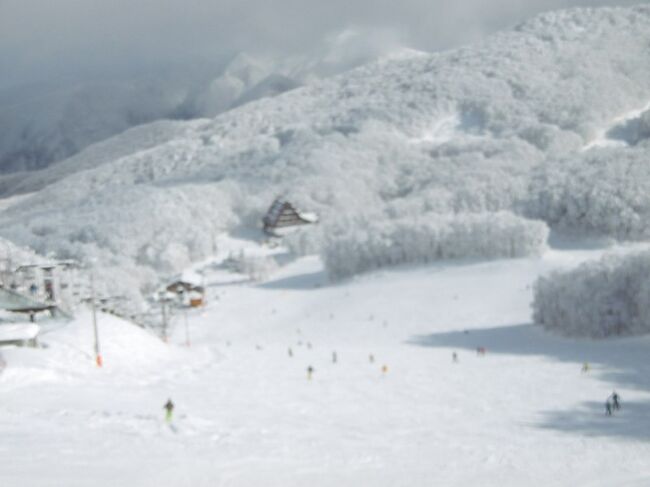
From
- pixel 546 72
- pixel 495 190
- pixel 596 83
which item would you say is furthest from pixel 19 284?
pixel 546 72

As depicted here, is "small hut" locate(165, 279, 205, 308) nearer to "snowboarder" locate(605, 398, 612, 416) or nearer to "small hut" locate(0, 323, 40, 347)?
"small hut" locate(0, 323, 40, 347)

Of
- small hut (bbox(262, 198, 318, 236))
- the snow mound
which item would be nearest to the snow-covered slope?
small hut (bbox(262, 198, 318, 236))

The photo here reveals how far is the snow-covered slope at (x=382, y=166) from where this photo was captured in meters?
100

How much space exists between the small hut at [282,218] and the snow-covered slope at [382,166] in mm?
3452

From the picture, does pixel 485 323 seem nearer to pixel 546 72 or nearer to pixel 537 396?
pixel 537 396

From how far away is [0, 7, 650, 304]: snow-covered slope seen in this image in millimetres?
100125

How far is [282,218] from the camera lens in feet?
372

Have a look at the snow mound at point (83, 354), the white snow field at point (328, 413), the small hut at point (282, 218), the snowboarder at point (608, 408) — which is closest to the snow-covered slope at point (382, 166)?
the small hut at point (282, 218)

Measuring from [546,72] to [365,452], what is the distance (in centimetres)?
18568

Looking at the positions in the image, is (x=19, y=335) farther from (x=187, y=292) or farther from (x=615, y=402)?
(x=187, y=292)

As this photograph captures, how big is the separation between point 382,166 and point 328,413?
122m

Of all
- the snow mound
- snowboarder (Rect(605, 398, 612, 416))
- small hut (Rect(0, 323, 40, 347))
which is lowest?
snowboarder (Rect(605, 398, 612, 416))

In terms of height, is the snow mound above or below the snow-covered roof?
below

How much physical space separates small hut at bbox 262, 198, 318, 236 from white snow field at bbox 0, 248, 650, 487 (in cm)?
6394
